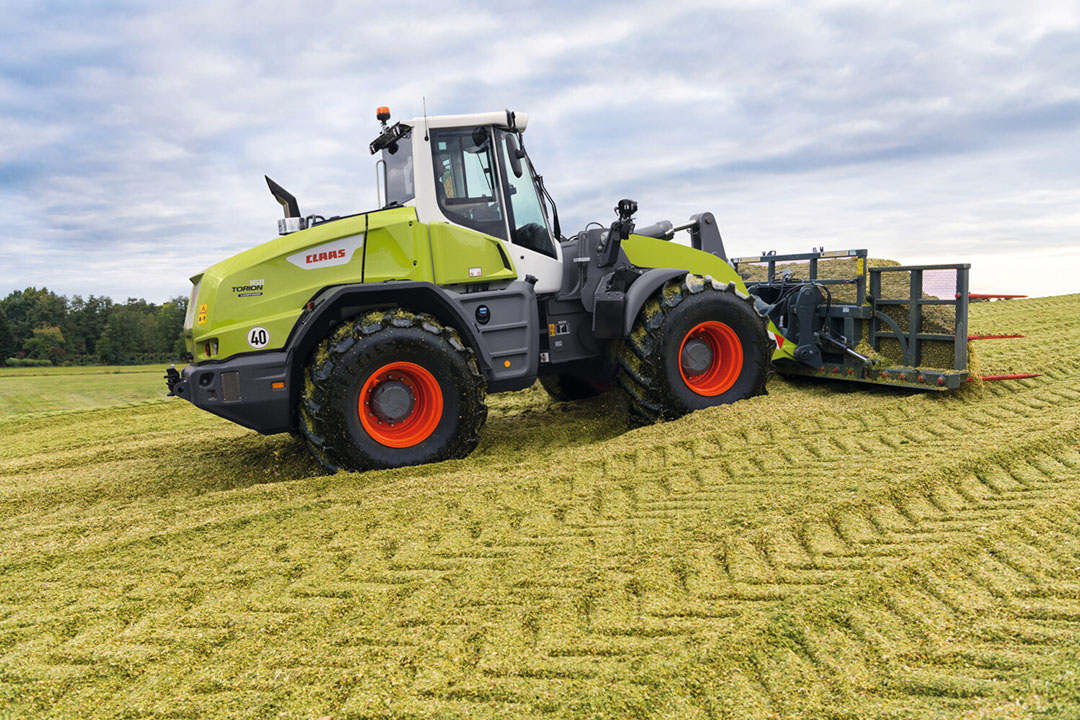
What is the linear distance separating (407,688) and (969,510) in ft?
10.8

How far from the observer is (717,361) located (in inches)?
271

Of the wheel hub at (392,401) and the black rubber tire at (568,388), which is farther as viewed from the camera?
the black rubber tire at (568,388)

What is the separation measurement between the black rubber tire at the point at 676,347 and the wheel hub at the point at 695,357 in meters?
0.23

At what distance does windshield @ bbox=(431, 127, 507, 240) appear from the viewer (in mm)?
5824

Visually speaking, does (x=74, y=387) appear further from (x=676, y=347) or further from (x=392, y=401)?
(x=676, y=347)

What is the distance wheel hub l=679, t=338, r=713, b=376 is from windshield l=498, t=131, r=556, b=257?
1.49 m

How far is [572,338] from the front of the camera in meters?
6.56

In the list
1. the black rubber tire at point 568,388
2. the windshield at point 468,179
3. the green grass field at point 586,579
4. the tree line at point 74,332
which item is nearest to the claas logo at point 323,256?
the windshield at point 468,179

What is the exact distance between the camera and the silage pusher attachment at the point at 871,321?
21.9 ft

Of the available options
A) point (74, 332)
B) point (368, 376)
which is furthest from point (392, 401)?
point (74, 332)

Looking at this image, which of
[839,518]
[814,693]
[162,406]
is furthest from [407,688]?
[162,406]

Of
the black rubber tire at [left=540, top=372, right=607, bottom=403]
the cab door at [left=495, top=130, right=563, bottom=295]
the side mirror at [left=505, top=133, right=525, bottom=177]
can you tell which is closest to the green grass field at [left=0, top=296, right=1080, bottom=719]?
the cab door at [left=495, top=130, right=563, bottom=295]

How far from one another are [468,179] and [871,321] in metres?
4.24

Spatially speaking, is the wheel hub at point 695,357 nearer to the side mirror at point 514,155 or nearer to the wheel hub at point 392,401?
the side mirror at point 514,155
